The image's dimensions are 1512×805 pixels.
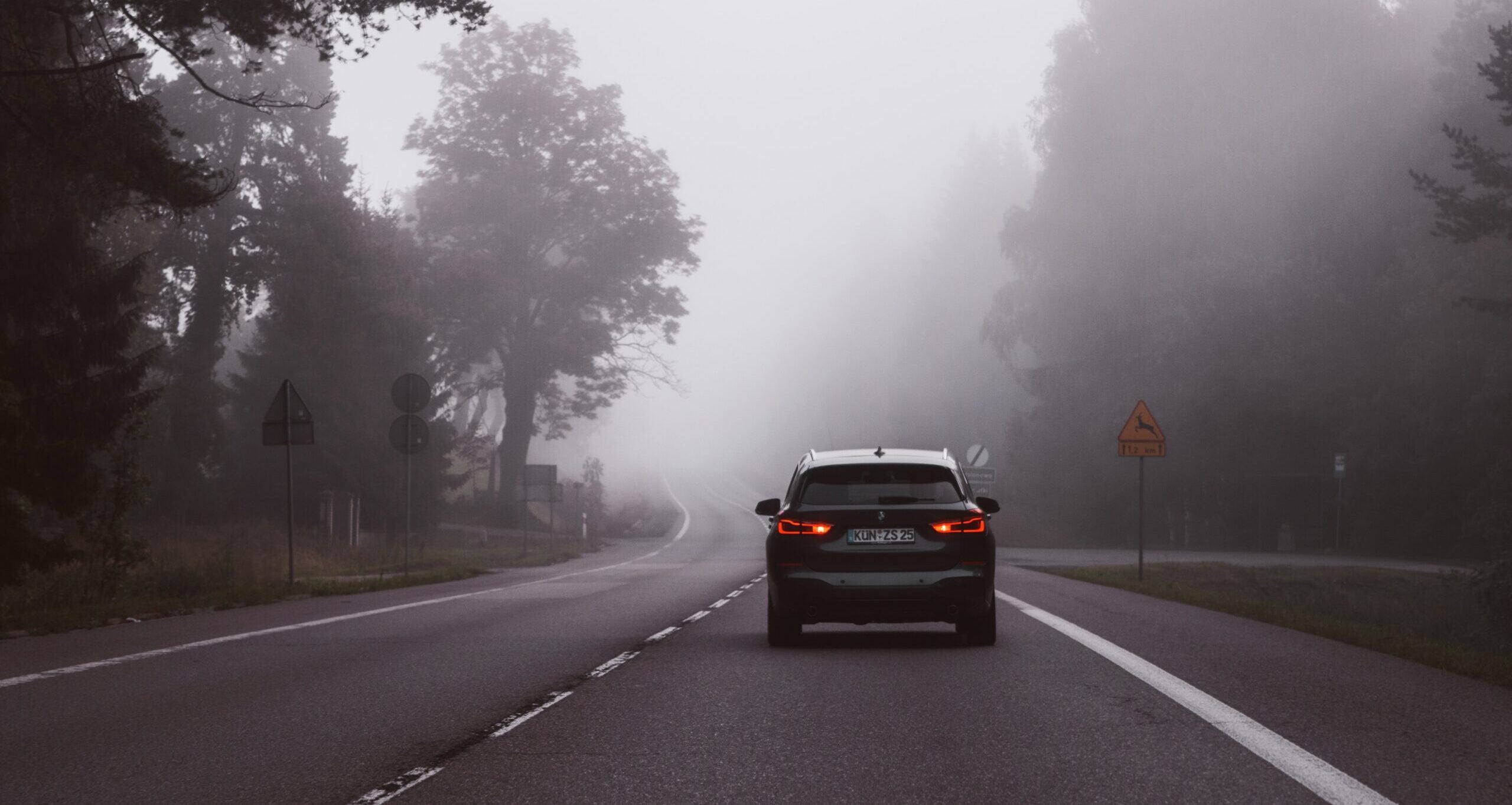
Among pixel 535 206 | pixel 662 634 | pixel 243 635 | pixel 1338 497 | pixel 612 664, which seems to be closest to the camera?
pixel 612 664

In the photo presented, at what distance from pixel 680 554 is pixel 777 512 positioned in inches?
1118

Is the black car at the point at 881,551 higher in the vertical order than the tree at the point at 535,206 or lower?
lower

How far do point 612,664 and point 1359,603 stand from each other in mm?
19178

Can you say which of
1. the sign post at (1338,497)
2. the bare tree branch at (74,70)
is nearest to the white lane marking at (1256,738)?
the bare tree branch at (74,70)

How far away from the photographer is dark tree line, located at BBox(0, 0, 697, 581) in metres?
16.8

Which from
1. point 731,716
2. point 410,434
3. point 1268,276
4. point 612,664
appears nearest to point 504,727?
point 731,716

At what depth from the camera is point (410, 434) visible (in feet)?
85.5

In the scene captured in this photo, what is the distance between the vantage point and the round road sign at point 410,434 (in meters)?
26.0

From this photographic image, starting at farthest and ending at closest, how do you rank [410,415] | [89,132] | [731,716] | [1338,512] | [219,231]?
[219,231], [1338,512], [410,415], [89,132], [731,716]

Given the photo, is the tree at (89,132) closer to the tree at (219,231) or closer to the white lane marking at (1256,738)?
the white lane marking at (1256,738)

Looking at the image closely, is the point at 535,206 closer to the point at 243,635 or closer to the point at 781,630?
the point at 243,635

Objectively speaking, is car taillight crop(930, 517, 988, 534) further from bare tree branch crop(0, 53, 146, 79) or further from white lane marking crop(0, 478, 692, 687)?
bare tree branch crop(0, 53, 146, 79)

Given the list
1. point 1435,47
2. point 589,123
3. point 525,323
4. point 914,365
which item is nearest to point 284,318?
point 525,323

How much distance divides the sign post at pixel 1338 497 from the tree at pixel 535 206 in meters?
23.5
